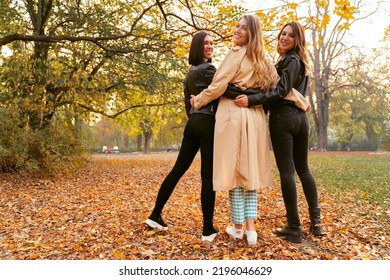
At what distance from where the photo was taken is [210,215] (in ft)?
11.1

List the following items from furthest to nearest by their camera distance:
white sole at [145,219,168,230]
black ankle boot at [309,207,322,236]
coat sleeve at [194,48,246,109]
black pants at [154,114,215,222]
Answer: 1. white sole at [145,219,168,230]
2. black ankle boot at [309,207,322,236]
3. black pants at [154,114,215,222]
4. coat sleeve at [194,48,246,109]

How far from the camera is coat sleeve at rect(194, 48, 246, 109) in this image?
3.12 m

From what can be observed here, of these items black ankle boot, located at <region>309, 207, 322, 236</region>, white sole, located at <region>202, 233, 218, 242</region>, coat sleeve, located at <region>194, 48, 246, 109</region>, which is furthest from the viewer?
black ankle boot, located at <region>309, 207, 322, 236</region>

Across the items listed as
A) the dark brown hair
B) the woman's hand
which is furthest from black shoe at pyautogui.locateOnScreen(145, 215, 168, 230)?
the dark brown hair

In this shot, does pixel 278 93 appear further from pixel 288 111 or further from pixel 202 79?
pixel 202 79

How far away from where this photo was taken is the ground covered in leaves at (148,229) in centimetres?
327

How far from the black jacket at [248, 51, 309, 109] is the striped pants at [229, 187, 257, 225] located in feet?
2.62

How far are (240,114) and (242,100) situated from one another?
122mm

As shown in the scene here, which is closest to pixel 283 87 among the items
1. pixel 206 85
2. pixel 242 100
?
pixel 242 100

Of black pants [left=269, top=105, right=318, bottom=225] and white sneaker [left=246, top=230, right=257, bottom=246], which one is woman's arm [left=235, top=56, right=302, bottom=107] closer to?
black pants [left=269, top=105, right=318, bottom=225]

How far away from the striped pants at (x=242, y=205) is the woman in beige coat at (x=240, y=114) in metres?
0.08

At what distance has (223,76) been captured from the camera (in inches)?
123

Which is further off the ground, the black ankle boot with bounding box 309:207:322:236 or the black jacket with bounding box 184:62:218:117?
the black jacket with bounding box 184:62:218:117

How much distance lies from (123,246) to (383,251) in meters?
2.48
